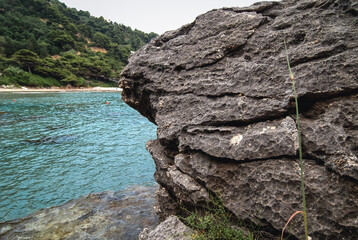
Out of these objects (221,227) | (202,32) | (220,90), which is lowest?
(221,227)

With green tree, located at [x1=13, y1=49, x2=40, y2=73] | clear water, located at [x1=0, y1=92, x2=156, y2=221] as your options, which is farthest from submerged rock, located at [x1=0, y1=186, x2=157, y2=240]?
green tree, located at [x1=13, y1=49, x2=40, y2=73]

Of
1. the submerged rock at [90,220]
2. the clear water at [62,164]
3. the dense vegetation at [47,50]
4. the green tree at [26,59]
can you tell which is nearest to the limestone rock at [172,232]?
the submerged rock at [90,220]

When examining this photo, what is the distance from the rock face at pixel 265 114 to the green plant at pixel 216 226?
168mm

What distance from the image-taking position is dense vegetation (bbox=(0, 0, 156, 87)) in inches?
2170

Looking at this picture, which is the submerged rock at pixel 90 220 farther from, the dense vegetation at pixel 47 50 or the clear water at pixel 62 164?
the dense vegetation at pixel 47 50

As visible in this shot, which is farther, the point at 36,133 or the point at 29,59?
the point at 29,59

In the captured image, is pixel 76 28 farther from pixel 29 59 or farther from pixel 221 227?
pixel 221 227

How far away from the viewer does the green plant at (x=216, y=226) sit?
2.70 meters

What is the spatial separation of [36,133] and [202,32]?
15.5 meters

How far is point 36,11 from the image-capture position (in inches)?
4016

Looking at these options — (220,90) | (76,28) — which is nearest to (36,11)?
(76,28)

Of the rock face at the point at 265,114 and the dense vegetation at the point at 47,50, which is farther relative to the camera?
the dense vegetation at the point at 47,50

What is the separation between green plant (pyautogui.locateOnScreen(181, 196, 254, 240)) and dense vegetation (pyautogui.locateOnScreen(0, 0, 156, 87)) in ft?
204

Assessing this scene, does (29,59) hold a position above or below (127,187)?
above
